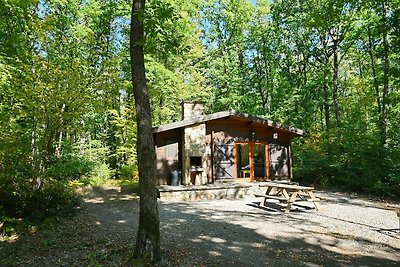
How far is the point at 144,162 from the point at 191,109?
8.64 meters

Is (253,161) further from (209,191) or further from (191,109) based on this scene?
(191,109)

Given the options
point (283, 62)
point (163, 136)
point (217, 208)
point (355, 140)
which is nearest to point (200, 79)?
point (283, 62)

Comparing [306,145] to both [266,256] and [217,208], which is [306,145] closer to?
[217,208]

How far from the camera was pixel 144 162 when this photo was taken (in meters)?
4.06

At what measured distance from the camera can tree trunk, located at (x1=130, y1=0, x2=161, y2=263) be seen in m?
3.94

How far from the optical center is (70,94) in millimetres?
6711

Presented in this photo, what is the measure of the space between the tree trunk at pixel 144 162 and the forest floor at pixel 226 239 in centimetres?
31

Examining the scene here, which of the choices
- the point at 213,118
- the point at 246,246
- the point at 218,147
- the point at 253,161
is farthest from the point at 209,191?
the point at 246,246

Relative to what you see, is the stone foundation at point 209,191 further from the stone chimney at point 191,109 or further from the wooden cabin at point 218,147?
the stone chimney at point 191,109

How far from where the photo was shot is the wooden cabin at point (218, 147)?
11.3 m

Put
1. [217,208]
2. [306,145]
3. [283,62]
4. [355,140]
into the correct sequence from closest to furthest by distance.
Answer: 1. [217,208]
2. [355,140]
3. [306,145]
4. [283,62]

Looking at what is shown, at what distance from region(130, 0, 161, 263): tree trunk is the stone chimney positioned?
8185mm

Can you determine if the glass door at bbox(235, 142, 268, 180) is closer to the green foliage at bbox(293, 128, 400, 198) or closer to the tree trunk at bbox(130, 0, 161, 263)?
the green foliage at bbox(293, 128, 400, 198)

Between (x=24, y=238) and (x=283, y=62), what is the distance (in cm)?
2064
